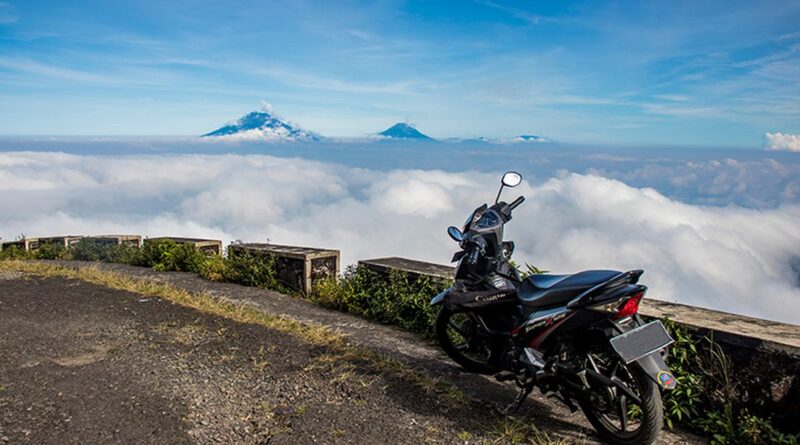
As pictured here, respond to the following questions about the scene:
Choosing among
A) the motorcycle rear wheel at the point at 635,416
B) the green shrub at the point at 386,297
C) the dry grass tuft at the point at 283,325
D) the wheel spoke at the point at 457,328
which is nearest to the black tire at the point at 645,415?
the motorcycle rear wheel at the point at 635,416

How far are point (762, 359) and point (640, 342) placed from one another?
1203 mm

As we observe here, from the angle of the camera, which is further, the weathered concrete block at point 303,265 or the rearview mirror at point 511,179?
the weathered concrete block at point 303,265

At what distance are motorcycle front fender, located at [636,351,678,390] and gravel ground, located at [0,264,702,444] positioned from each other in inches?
28.2

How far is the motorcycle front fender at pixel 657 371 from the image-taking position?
11.7 feet

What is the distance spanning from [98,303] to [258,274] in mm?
2364

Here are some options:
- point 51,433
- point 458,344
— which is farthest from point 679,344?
point 51,433

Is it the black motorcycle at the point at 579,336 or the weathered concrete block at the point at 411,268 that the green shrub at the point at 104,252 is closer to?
the weathered concrete block at the point at 411,268

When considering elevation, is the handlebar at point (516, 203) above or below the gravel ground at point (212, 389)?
above

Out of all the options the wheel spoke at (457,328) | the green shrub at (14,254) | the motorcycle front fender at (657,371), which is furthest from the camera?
the green shrub at (14,254)

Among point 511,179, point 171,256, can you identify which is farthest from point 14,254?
point 511,179

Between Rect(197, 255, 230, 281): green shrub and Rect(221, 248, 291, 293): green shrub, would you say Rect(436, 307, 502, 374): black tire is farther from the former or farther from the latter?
Rect(197, 255, 230, 281): green shrub

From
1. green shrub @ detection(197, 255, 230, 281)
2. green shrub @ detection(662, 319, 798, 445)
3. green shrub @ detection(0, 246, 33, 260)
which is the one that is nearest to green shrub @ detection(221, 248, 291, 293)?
green shrub @ detection(197, 255, 230, 281)

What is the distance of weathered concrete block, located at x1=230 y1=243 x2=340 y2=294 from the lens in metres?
8.52

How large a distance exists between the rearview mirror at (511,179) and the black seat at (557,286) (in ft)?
3.28
